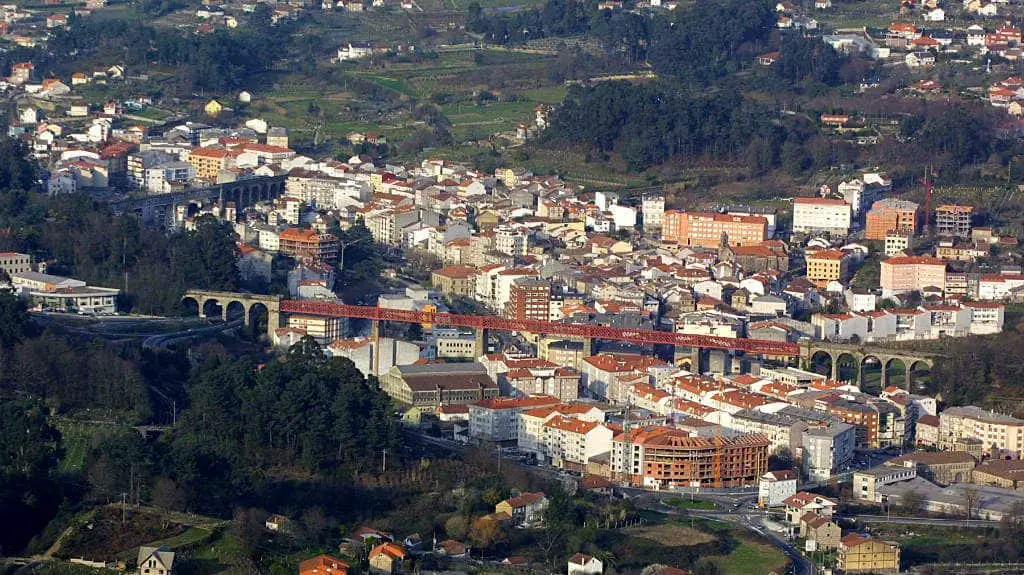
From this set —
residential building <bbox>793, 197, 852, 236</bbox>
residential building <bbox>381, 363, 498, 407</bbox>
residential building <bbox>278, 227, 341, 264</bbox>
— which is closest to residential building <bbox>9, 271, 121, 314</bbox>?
residential building <bbox>278, 227, 341, 264</bbox>

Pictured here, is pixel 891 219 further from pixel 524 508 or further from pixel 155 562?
pixel 155 562

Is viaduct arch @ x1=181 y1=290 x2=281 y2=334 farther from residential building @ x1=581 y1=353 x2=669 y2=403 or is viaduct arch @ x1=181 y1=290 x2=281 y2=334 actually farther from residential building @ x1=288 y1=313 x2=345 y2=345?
residential building @ x1=581 y1=353 x2=669 y2=403

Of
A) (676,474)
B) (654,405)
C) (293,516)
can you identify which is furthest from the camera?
(654,405)

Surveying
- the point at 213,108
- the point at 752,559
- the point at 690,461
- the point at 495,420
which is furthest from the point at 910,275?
the point at 213,108

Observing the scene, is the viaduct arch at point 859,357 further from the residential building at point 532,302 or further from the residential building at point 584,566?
the residential building at point 584,566

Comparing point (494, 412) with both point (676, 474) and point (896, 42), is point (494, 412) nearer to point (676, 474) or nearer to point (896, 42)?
point (676, 474)

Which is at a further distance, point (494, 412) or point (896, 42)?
point (896, 42)

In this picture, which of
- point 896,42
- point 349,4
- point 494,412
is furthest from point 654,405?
point 349,4
